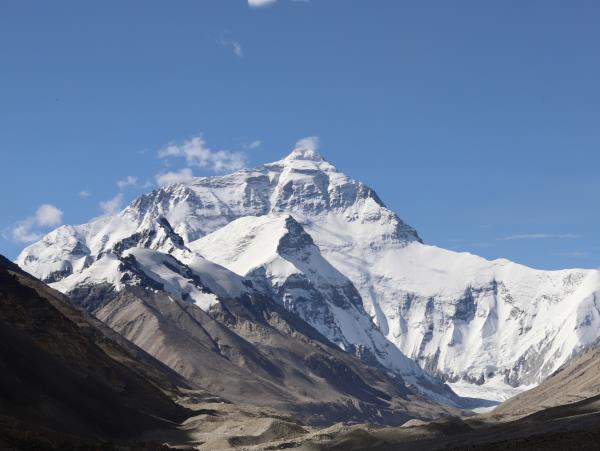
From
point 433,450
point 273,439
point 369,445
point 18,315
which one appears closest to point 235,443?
point 273,439

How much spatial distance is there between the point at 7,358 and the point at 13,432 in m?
49.4

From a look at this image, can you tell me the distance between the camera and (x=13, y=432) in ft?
317

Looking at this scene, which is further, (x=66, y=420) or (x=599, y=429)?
(x=66, y=420)

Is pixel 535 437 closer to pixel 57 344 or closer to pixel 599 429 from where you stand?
pixel 599 429

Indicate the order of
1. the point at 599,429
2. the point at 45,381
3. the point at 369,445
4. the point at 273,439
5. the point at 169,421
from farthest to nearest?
the point at 169,421, the point at 273,439, the point at 45,381, the point at 369,445, the point at 599,429

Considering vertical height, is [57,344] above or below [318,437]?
above

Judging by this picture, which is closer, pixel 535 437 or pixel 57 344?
pixel 535 437

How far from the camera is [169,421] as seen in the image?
18888cm

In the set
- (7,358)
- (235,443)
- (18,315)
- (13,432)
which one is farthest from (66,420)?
(18,315)

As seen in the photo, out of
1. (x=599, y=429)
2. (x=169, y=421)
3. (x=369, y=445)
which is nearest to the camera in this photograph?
(x=599, y=429)

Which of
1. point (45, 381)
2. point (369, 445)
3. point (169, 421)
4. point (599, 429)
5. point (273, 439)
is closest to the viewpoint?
point (599, 429)

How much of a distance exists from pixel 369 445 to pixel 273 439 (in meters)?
27.8

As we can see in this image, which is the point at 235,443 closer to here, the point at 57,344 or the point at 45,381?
the point at 45,381

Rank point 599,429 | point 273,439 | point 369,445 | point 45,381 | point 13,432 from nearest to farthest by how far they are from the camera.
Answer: point 13,432 < point 599,429 < point 369,445 < point 45,381 < point 273,439
